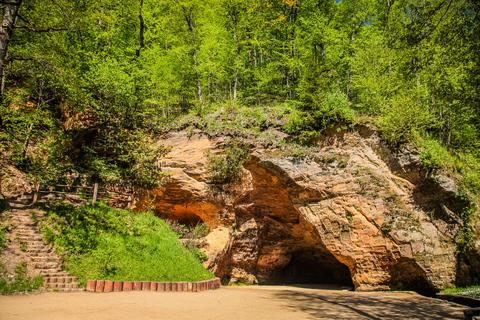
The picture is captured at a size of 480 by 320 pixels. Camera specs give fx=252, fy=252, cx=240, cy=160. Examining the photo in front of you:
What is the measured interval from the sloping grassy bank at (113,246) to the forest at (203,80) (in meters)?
3.57

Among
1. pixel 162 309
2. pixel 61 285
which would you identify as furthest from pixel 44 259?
pixel 162 309

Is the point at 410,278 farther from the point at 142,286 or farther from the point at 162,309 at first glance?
the point at 142,286

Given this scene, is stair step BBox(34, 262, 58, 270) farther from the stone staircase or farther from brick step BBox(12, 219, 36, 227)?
brick step BBox(12, 219, 36, 227)

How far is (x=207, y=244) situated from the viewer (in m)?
13.1

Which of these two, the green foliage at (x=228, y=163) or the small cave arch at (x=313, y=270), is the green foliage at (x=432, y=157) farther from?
the green foliage at (x=228, y=163)

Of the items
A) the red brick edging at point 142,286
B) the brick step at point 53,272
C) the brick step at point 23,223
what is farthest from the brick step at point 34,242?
the red brick edging at point 142,286

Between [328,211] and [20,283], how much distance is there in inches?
449

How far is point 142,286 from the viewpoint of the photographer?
7402 mm

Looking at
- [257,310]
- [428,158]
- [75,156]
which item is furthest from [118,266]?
[428,158]

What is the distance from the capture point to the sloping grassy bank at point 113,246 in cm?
785

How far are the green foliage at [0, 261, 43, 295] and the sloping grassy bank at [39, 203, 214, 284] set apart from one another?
950mm

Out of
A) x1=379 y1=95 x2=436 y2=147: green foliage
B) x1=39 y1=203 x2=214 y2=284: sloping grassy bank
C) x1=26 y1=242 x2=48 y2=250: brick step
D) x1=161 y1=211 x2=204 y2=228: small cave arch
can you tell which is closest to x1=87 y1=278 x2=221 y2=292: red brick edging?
x1=39 y1=203 x2=214 y2=284: sloping grassy bank

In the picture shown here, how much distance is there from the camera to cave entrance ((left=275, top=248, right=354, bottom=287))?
1688cm

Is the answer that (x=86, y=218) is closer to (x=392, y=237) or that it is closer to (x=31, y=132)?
(x=31, y=132)
